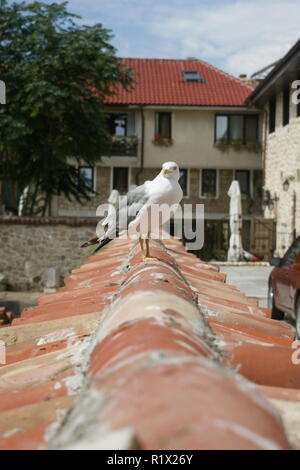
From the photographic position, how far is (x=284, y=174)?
23969mm

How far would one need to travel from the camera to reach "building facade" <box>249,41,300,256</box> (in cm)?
2117

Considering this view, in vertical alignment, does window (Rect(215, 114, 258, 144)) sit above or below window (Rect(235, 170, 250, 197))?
above

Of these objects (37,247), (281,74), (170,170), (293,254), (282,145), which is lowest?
(37,247)

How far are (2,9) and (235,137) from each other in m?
14.7

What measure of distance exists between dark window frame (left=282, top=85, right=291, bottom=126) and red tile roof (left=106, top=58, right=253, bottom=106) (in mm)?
6619

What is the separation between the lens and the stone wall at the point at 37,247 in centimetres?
1922

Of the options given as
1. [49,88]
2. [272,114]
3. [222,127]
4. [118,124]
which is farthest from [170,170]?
[118,124]

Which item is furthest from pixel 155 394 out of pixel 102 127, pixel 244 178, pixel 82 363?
pixel 244 178

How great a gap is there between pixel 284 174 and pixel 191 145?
778cm

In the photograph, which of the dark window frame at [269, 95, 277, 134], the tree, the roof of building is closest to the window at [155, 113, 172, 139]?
the roof of building

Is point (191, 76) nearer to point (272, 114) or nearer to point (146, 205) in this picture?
point (272, 114)

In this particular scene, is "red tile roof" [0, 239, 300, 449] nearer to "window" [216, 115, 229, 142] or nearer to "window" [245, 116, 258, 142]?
"window" [216, 115, 229, 142]
